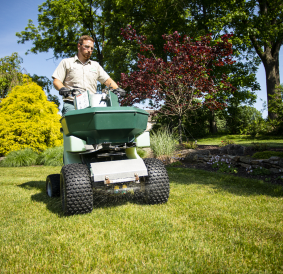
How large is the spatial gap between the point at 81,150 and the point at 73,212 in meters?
0.62

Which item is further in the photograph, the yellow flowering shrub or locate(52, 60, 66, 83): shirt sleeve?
the yellow flowering shrub

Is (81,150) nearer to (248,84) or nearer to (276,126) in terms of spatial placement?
(276,126)

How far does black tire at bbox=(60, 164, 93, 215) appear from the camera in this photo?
2.37m

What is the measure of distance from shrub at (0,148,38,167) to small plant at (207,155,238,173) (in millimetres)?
5635

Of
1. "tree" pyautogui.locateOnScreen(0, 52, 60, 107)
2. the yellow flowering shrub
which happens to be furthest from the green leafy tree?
the yellow flowering shrub

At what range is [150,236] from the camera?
1.93 meters

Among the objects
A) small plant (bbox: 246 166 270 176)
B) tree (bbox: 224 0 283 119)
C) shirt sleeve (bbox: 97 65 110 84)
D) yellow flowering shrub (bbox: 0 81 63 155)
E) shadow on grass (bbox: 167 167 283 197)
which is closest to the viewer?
shadow on grass (bbox: 167 167 283 197)

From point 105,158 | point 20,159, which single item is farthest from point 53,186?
point 20,159

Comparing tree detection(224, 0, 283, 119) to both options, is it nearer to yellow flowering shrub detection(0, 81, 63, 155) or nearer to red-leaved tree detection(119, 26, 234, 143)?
red-leaved tree detection(119, 26, 234, 143)

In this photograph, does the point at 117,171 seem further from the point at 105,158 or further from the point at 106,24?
the point at 106,24

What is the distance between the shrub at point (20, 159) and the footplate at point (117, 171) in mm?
6306

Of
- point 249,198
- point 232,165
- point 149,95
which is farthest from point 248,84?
point 249,198

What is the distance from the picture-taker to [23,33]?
16.9m

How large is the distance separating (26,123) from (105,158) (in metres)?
6.78
